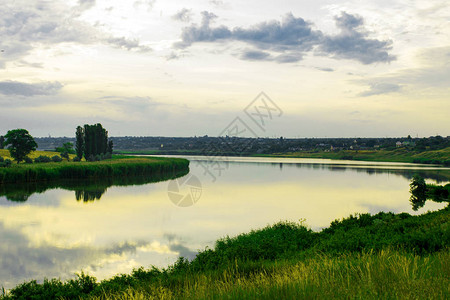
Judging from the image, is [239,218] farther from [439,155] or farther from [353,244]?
[439,155]

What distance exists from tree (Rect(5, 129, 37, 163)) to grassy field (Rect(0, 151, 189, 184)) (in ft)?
23.0

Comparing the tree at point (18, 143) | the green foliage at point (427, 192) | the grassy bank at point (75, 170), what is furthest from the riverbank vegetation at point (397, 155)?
the tree at point (18, 143)

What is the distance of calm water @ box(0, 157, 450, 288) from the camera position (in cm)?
1462

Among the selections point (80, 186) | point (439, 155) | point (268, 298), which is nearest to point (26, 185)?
point (80, 186)

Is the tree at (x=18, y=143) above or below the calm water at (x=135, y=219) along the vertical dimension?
above

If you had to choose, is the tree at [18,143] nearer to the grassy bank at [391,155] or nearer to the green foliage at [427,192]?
the green foliage at [427,192]

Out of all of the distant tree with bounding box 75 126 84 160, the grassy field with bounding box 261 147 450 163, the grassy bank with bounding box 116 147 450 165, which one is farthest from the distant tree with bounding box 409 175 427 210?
the grassy field with bounding box 261 147 450 163

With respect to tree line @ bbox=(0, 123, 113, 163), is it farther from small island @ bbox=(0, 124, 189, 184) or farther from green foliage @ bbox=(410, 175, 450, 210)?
green foliage @ bbox=(410, 175, 450, 210)

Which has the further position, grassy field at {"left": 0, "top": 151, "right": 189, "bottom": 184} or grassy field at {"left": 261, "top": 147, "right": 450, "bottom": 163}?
grassy field at {"left": 261, "top": 147, "right": 450, "bottom": 163}

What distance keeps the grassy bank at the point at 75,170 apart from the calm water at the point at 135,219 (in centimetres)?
773

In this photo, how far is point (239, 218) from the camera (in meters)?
23.6

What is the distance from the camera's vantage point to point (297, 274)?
6.52 meters

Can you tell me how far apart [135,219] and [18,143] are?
4152cm

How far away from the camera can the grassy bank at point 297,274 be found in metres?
5.27
